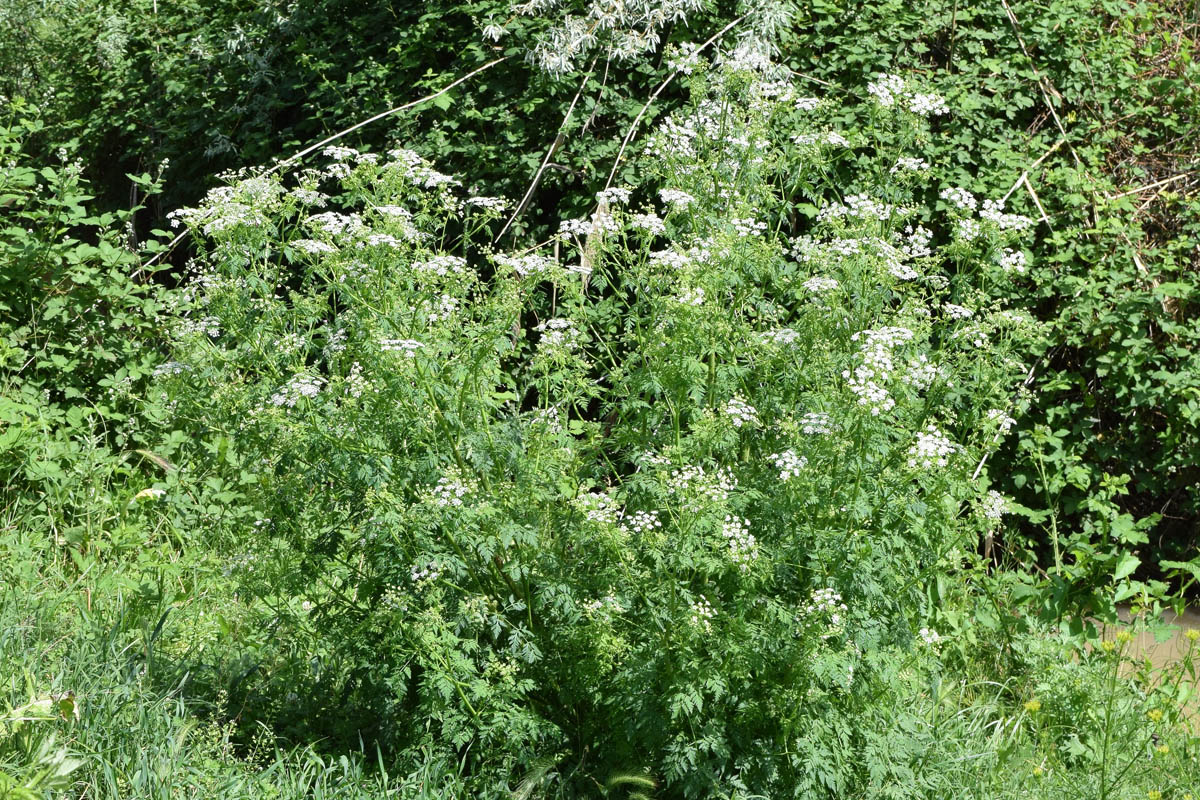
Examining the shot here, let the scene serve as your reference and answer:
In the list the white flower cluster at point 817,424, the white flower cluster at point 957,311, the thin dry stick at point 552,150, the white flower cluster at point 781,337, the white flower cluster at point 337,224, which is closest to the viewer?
the white flower cluster at point 817,424

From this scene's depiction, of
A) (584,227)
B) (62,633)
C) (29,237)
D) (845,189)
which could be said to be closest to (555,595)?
(584,227)

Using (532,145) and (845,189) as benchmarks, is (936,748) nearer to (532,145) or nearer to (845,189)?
(845,189)

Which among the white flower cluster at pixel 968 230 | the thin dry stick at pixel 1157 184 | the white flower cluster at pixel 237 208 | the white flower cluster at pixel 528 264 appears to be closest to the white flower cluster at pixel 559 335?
the white flower cluster at pixel 528 264

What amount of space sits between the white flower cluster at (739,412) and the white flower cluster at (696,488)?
0.19m

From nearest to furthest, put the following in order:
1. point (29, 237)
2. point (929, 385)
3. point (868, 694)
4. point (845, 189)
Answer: point (868, 694)
point (929, 385)
point (845, 189)
point (29, 237)

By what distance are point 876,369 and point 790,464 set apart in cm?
39


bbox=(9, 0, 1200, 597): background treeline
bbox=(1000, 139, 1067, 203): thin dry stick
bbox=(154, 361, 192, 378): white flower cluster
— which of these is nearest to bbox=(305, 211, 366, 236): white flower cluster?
bbox=(154, 361, 192, 378): white flower cluster

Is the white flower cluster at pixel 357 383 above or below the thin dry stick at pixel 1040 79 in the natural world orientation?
above

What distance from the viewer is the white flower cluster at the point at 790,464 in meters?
3.45

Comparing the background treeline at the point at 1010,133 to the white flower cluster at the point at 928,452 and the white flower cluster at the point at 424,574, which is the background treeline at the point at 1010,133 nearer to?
the white flower cluster at the point at 928,452

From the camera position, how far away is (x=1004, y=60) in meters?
6.51

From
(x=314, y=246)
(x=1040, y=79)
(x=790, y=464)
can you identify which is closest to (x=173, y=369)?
(x=314, y=246)

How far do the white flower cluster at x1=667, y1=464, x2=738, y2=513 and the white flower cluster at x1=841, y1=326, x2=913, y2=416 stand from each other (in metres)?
0.49

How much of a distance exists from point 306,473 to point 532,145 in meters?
3.53
